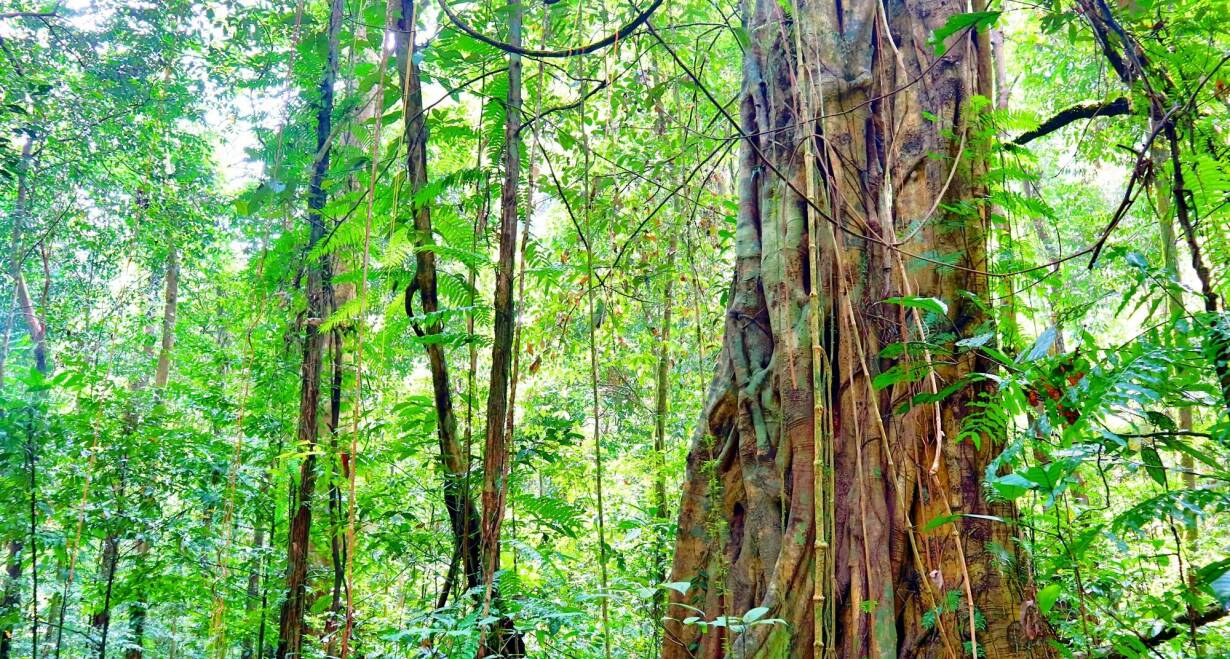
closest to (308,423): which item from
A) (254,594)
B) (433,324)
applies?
(433,324)

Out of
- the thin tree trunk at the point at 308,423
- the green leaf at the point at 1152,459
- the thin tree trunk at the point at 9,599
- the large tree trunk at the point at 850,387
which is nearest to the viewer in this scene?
the green leaf at the point at 1152,459

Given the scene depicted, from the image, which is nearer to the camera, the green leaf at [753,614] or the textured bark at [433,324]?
the green leaf at [753,614]

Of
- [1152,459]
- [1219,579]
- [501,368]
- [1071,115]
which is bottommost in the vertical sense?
[1219,579]

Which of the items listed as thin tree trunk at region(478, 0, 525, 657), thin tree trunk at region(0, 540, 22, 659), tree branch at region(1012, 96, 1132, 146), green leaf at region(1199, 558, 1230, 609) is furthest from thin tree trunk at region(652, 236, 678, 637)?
thin tree trunk at region(0, 540, 22, 659)

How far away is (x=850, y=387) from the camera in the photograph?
2268 millimetres

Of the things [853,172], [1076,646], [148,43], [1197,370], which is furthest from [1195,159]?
[148,43]

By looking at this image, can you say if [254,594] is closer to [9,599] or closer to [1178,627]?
[9,599]

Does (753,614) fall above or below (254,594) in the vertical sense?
above

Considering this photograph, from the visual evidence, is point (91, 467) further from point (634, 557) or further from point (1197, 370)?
point (1197, 370)

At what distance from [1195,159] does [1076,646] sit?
1440 millimetres

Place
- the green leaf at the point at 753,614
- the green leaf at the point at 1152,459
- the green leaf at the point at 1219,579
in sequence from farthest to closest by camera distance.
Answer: the green leaf at the point at 753,614 < the green leaf at the point at 1152,459 < the green leaf at the point at 1219,579

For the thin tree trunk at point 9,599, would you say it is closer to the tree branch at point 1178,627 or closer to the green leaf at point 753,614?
the green leaf at point 753,614

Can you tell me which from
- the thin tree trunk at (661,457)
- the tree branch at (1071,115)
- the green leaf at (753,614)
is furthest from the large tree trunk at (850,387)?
the tree branch at (1071,115)

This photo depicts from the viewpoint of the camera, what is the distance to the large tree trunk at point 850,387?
2080 millimetres
